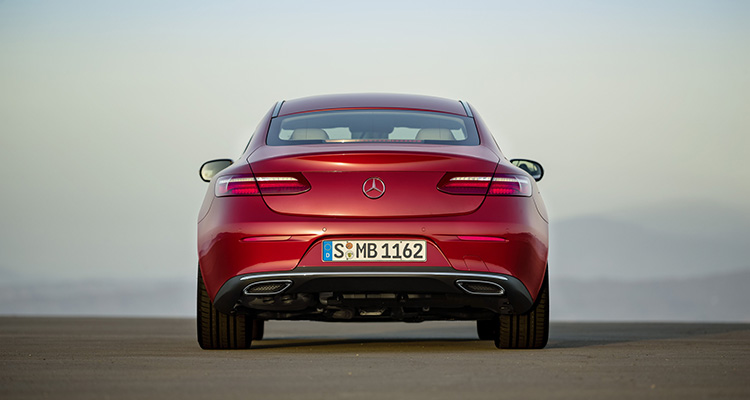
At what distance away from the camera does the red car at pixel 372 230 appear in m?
6.32

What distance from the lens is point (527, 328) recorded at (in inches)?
283

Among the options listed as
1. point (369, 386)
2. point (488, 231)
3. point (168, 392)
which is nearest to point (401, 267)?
point (488, 231)

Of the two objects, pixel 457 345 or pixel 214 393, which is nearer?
pixel 214 393

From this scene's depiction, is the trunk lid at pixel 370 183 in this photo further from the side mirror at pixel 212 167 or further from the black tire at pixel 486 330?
the black tire at pixel 486 330

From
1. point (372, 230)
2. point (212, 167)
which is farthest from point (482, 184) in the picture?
point (212, 167)

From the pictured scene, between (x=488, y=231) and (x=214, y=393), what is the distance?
231 centimetres

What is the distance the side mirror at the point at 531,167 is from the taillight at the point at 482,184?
0.81 metres

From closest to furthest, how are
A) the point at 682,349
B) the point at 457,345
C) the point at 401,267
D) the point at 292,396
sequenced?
the point at 292,396, the point at 401,267, the point at 682,349, the point at 457,345

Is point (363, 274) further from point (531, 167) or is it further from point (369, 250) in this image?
point (531, 167)

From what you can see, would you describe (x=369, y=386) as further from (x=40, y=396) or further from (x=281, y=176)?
(x=281, y=176)

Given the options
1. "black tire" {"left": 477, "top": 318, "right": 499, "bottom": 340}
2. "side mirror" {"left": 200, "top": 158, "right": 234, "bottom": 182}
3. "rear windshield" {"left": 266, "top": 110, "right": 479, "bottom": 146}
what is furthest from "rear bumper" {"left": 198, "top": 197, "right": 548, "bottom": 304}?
"black tire" {"left": 477, "top": 318, "right": 499, "bottom": 340}

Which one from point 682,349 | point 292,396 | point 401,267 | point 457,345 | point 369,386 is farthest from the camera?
point 457,345

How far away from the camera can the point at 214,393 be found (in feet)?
15.1

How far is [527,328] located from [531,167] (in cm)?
107
